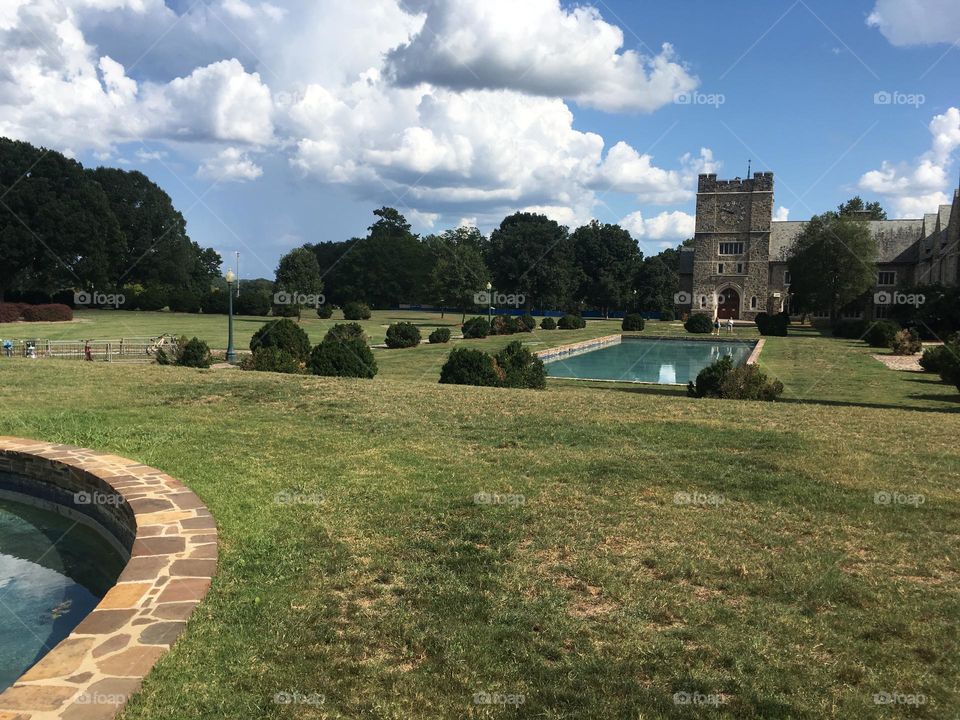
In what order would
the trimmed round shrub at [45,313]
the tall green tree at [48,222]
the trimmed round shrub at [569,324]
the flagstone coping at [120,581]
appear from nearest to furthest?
the flagstone coping at [120,581]
the trimmed round shrub at [45,313]
the tall green tree at [48,222]
the trimmed round shrub at [569,324]

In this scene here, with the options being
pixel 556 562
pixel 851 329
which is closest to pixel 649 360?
pixel 851 329

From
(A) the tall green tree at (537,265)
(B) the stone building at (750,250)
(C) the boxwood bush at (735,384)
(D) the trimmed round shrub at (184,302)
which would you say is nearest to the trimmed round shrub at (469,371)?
(C) the boxwood bush at (735,384)

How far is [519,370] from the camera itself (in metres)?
16.7

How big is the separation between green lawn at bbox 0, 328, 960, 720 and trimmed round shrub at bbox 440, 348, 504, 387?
522 cm

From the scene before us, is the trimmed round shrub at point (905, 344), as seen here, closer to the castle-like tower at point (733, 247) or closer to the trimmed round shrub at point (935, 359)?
the trimmed round shrub at point (935, 359)

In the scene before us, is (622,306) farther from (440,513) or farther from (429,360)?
(440,513)

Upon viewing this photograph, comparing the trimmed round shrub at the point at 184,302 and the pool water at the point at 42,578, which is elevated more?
the trimmed round shrub at the point at 184,302

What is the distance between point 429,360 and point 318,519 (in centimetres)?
2039

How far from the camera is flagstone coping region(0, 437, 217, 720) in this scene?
10.1ft

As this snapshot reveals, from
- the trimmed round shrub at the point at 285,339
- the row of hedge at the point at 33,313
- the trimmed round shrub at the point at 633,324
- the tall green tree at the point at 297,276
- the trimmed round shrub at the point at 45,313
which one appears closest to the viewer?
the trimmed round shrub at the point at 285,339

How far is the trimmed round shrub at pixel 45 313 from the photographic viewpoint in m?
41.2

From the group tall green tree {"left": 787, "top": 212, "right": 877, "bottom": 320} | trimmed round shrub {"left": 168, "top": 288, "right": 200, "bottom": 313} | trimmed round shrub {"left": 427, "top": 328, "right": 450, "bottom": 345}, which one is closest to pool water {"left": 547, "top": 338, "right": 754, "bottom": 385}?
trimmed round shrub {"left": 427, "top": 328, "right": 450, "bottom": 345}

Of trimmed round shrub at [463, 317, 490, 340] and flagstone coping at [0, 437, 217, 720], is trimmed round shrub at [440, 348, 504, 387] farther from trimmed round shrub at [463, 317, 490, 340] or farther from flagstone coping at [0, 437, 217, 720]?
trimmed round shrub at [463, 317, 490, 340]

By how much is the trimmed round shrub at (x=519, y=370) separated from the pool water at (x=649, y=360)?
5.77 m
